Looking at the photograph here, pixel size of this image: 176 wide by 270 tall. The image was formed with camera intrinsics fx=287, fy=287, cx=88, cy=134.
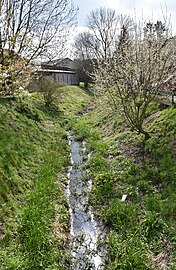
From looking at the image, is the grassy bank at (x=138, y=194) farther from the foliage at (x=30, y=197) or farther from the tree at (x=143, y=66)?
the foliage at (x=30, y=197)

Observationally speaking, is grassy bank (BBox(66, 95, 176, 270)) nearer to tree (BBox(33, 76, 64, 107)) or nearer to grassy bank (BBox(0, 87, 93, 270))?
grassy bank (BBox(0, 87, 93, 270))

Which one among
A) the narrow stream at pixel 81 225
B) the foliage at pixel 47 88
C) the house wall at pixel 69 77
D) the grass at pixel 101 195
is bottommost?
the narrow stream at pixel 81 225

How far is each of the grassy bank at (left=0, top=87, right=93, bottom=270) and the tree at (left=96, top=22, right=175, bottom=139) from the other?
3288 millimetres

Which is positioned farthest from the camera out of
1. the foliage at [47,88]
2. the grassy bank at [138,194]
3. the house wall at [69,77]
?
the house wall at [69,77]

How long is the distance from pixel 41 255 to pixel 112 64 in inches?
277

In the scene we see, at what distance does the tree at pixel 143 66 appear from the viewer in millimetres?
9289

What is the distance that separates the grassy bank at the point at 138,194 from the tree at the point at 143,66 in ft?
2.98

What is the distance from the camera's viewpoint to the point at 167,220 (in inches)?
235

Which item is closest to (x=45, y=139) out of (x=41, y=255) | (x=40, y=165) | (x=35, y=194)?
(x=40, y=165)

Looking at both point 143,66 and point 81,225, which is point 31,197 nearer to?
point 81,225

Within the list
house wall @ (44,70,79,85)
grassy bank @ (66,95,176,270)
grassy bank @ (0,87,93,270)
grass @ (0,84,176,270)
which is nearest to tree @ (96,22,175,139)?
grassy bank @ (66,95,176,270)

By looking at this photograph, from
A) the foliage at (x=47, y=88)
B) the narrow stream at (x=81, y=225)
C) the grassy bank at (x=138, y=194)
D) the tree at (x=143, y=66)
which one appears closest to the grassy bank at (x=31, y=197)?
the narrow stream at (x=81, y=225)

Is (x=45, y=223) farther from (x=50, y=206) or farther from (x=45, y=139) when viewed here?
(x=45, y=139)

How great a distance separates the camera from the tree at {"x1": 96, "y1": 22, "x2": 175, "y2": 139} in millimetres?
9289
